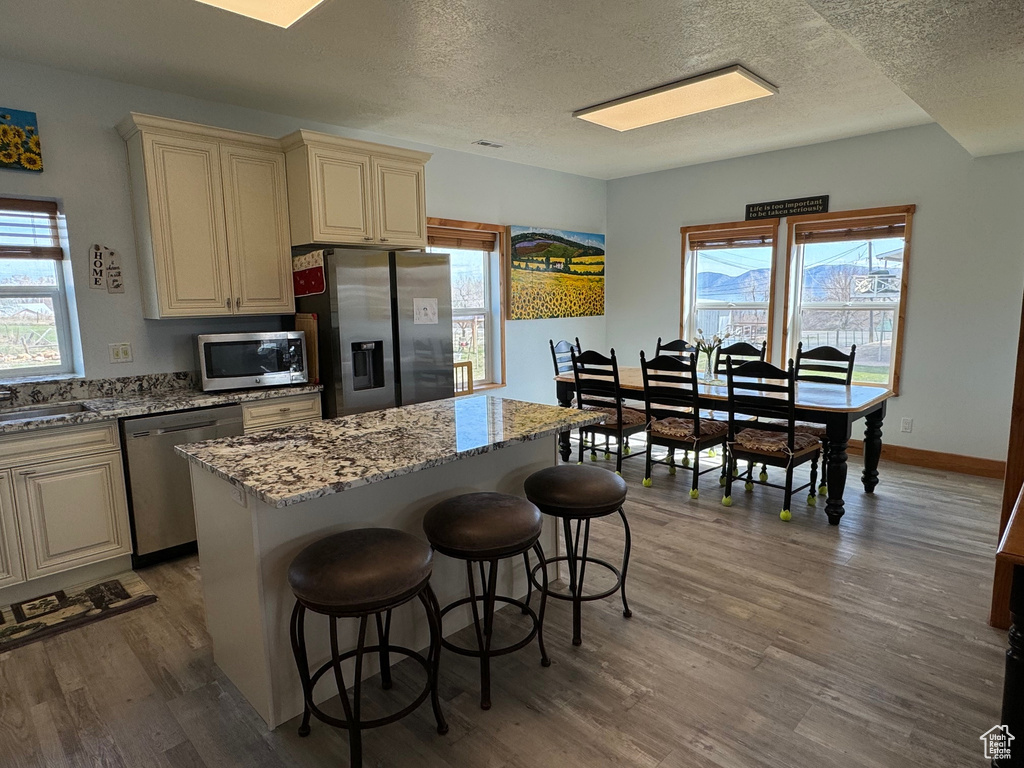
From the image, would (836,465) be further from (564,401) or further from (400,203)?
(400,203)

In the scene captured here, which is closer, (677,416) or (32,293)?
(32,293)

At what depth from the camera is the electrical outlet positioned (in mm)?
3329

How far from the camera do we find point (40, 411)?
304cm

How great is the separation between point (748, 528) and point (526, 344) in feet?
9.44

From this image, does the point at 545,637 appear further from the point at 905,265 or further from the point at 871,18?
the point at 905,265

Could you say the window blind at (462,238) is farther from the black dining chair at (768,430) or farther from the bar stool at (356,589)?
the bar stool at (356,589)

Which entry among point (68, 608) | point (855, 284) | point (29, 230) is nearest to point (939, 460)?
point (855, 284)

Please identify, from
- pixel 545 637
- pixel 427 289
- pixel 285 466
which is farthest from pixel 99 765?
pixel 427 289

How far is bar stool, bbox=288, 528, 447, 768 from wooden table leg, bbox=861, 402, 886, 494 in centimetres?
337

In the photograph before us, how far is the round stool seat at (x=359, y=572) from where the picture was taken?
1.57 metres

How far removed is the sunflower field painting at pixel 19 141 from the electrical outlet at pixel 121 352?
96 cm

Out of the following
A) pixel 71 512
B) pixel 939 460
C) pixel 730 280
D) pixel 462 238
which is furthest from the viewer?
pixel 730 280

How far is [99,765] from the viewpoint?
70.0 inches

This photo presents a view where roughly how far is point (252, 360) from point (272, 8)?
197 centimetres
